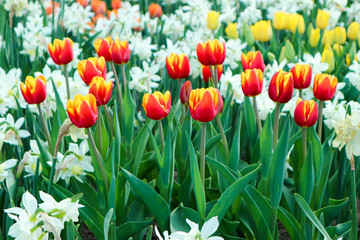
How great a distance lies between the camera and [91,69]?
1.73m

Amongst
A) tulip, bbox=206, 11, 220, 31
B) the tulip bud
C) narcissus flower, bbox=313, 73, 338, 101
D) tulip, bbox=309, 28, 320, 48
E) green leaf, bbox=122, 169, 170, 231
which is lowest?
green leaf, bbox=122, 169, 170, 231

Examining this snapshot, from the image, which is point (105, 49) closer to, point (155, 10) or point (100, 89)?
point (100, 89)

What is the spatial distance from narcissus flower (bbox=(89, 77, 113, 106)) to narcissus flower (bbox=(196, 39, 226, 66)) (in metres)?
→ 0.38

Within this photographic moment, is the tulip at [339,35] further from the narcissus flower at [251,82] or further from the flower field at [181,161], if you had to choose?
the narcissus flower at [251,82]

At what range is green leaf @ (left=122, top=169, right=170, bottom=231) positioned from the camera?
5.10ft

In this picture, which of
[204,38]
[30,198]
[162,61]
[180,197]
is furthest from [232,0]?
[30,198]

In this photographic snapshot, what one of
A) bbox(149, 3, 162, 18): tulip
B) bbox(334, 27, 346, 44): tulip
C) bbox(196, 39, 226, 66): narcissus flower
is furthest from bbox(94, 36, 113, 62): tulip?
bbox(149, 3, 162, 18): tulip

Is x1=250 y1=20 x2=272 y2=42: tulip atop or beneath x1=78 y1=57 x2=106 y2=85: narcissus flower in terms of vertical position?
beneath

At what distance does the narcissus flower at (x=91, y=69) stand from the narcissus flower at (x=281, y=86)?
60 centimetres

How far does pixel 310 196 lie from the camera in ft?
5.41

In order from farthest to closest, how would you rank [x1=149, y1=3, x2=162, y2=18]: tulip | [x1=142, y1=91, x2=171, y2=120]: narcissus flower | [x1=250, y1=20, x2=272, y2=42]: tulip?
[x1=149, y1=3, x2=162, y2=18]: tulip < [x1=250, y1=20, x2=272, y2=42]: tulip < [x1=142, y1=91, x2=171, y2=120]: narcissus flower

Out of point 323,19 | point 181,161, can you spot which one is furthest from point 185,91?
point 323,19

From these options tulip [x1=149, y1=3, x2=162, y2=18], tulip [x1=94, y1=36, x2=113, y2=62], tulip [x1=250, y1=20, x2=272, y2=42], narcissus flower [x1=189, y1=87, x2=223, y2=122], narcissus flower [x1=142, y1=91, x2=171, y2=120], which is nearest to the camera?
narcissus flower [x1=189, y1=87, x2=223, y2=122]

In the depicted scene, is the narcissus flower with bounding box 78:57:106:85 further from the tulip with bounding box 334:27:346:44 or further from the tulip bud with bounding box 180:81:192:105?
the tulip with bounding box 334:27:346:44
